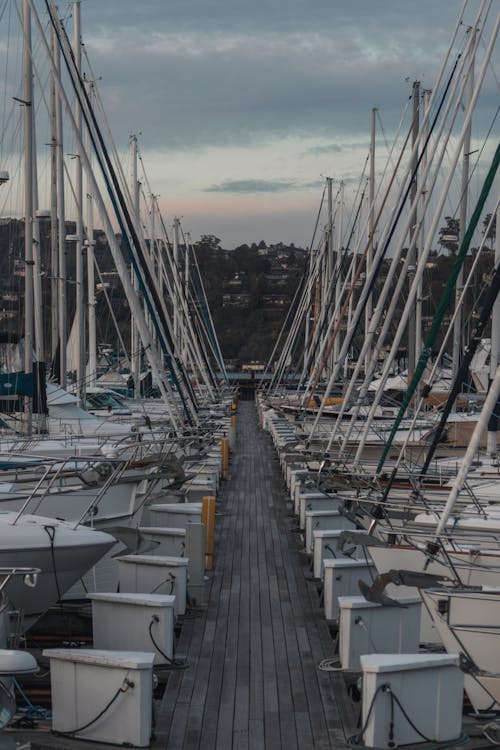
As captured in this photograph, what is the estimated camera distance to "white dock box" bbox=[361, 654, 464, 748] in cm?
792

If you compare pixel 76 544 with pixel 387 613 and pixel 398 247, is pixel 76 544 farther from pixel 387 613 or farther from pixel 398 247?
pixel 398 247

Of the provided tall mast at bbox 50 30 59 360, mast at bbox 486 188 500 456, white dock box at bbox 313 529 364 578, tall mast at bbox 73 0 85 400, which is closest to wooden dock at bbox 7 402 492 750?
white dock box at bbox 313 529 364 578

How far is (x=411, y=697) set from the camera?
8.02m

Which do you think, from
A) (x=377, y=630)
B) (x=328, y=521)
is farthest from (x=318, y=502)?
(x=377, y=630)

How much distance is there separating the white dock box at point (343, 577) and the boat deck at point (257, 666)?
0.36 m

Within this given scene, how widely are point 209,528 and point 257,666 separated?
5917 mm

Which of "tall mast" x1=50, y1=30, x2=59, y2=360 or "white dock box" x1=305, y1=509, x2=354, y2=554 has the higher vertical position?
"tall mast" x1=50, y1=30, x2=59, y2=360

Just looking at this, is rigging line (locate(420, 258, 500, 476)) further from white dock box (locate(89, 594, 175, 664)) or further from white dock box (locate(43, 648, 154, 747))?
white dock box (locate(43, 648, 154, 747))

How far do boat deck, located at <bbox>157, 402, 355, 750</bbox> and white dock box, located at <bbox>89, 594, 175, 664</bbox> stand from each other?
16.0 inches

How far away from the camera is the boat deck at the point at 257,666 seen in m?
8.66

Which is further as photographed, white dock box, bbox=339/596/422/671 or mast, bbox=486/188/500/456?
mast, bbox=486/188/500/456

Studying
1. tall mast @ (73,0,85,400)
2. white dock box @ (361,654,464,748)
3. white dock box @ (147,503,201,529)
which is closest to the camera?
white dock box @ (361,654,464,748)

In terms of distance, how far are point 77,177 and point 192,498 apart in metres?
12.8

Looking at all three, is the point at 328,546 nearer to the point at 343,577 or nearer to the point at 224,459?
the point at 343,577
